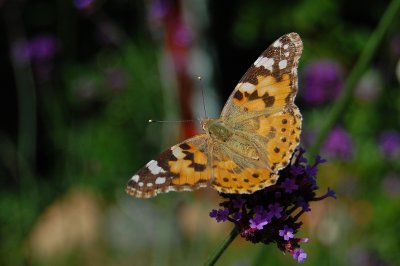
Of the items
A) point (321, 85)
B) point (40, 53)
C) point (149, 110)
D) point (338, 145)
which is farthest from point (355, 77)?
point (149, 110)

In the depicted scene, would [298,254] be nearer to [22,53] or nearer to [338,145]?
[338,145]

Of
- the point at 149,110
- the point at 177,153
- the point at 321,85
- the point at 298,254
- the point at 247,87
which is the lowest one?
the point at 149,110

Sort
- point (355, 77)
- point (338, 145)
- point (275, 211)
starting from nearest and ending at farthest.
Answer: point (275, 211) < point (355, 77) < point (338, 145)

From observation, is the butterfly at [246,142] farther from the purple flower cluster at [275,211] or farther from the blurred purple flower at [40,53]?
the blurred purple flower at [40,53]

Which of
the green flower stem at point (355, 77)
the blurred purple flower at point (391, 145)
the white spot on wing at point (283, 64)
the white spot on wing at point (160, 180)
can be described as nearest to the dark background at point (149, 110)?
the blurred purple flower at point (391, 145)

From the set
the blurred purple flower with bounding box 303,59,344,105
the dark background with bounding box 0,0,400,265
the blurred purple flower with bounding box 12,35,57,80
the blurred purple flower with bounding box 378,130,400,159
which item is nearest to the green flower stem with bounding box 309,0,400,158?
the dark background with bounding box 0,0,400,265

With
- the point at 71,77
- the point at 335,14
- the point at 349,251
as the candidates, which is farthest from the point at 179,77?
the point at 349,251

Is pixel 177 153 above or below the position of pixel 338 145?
above
